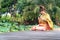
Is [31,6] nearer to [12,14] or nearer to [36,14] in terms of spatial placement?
[36,14]

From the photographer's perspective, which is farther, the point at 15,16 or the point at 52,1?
the point at 15,16

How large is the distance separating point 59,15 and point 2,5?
337 centimetres

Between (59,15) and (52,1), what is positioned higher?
(52,1)

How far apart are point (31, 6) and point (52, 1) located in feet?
3.56

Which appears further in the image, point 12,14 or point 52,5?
point 12,14

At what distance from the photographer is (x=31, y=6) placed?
11086 mm

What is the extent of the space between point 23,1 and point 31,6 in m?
0.68

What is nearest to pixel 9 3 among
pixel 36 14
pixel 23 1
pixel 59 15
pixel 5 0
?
pixel 5 0

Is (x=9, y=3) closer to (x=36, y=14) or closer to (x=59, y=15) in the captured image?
(x=36, y=14)

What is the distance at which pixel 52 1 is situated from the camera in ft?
35.9

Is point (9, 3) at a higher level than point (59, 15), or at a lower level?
higher

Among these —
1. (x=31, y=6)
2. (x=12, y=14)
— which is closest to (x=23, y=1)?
(x=31, y=6)

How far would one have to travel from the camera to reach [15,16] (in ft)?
39.6

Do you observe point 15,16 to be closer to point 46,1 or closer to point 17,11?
point 17,11
